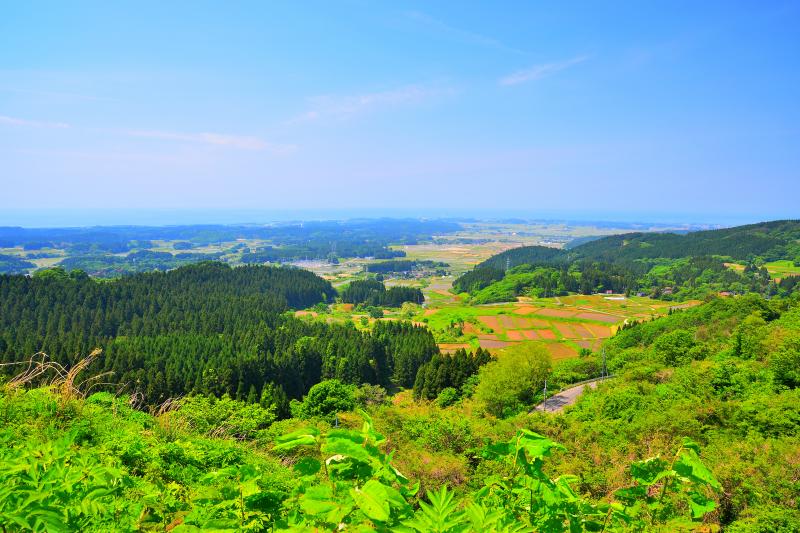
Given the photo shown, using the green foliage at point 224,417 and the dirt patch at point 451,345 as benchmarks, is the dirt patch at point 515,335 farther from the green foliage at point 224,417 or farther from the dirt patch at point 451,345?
the green foliage at point 224,417

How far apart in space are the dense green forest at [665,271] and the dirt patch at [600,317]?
24.3 metres

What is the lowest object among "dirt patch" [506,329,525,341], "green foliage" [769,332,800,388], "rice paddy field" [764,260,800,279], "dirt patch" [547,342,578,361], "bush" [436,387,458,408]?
"dirt patch" [506,329,525,341]

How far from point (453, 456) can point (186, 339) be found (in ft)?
139

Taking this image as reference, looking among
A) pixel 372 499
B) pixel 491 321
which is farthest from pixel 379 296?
pixel 372 499

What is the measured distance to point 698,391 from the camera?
74.1 ft

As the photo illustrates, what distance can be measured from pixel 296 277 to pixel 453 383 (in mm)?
77846

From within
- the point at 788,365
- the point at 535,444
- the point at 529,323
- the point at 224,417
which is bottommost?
the point at 529,323

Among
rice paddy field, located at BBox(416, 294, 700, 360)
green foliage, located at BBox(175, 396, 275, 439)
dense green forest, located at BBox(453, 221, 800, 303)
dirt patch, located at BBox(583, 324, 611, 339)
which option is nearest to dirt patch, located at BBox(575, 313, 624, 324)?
rice paddy field, located at BBox(416, 294, 700, 360)

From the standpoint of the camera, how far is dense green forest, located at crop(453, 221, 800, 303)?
108 m

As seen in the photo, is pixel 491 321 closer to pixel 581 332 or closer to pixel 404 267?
pixel 581 332

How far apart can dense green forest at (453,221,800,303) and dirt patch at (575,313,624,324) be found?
24.3 m

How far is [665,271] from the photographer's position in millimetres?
131500

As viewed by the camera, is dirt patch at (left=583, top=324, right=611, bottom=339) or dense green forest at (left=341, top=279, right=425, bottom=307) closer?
dirt patch at (left=583, top=324, right=611, bottom=339)

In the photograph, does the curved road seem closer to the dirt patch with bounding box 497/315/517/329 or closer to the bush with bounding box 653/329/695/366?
the bush with bounding box 653/329/695/366
